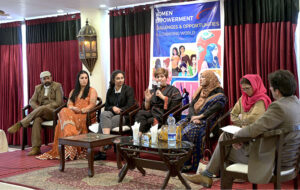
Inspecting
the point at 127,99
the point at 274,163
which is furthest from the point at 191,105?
the point at 274,163

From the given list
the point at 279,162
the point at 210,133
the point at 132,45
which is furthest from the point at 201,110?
the point at 132,45

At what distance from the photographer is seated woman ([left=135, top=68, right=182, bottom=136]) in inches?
208

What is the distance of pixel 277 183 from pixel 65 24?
5491 mm

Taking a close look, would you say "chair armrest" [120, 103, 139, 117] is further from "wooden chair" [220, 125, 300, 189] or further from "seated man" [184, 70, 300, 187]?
"seated man" [184, 70, 300, 187]

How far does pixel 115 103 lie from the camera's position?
19.0ft

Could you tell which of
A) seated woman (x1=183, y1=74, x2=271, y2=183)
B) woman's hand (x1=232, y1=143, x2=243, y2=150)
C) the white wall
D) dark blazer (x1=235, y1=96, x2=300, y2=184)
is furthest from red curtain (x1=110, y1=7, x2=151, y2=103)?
dark blazer (x1=235, y1=96, x2=300, y2=184)

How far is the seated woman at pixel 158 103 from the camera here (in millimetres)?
5289

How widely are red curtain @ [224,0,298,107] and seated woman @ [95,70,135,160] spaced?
1.48 metres

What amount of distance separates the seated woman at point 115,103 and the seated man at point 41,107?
42.3 inches

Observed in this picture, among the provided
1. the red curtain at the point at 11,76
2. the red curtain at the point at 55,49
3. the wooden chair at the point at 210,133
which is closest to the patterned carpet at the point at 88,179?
the wooden chair at the point at 210,133

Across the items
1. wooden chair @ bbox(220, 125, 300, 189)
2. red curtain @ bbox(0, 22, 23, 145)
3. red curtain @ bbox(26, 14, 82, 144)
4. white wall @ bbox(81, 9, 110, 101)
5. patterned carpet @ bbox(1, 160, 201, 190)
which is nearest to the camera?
wooden chair @ bbox(220, 125, 300, 189)

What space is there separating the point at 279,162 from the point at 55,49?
5593mm

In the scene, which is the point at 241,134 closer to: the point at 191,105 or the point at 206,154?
the point at 206,154

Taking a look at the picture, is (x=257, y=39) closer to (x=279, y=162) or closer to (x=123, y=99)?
(x=123, y=99)
